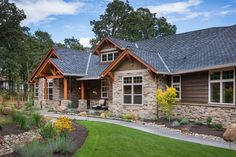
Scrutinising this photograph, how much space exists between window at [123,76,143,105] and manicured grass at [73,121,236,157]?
23.0 feet

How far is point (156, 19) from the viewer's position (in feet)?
138

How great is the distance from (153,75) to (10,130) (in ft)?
29.2

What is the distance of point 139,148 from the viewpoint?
835cm

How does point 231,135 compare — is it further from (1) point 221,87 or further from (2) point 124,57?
(2) point 124,57

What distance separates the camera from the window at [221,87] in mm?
13227

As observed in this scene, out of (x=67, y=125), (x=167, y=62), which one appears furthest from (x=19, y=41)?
(x=67, y=125)

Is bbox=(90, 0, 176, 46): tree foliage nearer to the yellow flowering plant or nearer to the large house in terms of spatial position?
the large house

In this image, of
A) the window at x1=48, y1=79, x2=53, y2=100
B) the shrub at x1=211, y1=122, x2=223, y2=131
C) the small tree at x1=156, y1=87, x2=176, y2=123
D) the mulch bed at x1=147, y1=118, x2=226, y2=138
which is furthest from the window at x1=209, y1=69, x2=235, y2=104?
the window at x1=48, y1=79, x2=53, y2=100

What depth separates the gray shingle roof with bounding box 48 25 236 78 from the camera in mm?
15264

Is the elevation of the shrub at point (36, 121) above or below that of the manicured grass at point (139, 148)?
above

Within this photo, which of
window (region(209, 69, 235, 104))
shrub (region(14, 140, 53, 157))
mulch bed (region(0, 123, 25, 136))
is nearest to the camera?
shrub (region(14, 140, 53, 157))

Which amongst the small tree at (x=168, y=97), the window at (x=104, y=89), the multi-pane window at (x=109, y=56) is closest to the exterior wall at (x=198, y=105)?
the small tree at (x=168, y=97)

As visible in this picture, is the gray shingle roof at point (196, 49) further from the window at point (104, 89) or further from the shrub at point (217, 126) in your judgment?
the window at point (104, 89)

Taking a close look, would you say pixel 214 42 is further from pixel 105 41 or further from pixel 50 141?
pixel 50 141
